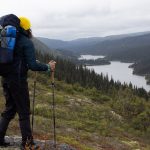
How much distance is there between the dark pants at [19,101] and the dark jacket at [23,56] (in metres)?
0.20

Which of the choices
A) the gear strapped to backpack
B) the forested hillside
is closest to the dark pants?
the gear strapped to backpack

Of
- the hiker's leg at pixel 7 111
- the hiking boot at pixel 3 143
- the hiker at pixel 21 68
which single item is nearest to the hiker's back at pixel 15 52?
the hiker at pixel 21 68

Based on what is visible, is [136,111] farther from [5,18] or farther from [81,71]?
[81,71]

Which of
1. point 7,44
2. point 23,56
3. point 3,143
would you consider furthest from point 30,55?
point 3,143

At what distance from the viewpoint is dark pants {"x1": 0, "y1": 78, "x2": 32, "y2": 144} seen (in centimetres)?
822

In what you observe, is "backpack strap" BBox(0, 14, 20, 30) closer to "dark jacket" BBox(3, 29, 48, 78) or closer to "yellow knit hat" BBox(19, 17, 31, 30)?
"yellow knit hat" BBox(19, 17, 31, 30)

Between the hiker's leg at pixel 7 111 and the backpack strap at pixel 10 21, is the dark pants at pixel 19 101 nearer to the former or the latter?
the hiker's leg at pixel 7 111

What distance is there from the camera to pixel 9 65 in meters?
8.12

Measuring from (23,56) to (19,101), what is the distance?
0.99 m

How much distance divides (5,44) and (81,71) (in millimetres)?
118584

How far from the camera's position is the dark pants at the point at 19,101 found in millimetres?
8219

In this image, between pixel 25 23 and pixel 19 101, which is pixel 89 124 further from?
pixel 25 23

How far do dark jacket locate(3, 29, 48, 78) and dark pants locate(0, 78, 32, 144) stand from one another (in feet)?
0.64

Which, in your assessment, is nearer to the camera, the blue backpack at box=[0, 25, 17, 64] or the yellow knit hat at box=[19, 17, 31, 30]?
the blue backpack at box=[0, 25, 17, 64]
